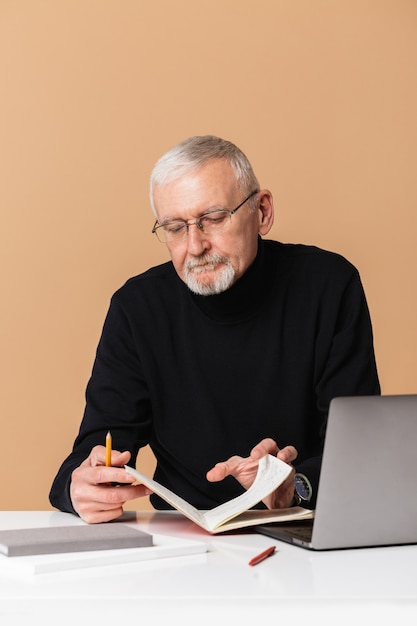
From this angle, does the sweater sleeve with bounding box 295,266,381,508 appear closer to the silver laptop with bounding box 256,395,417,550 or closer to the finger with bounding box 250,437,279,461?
the finger with bounding box 250,437,279,461

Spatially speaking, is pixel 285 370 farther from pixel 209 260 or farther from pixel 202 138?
pixel 202 138

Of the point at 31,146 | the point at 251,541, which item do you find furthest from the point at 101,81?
the point at 251,541

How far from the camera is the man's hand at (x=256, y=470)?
146cm

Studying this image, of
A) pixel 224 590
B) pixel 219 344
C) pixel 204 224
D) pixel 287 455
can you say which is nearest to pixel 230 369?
pixel 219 344

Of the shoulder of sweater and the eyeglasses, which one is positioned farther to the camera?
the shoulder of sweater

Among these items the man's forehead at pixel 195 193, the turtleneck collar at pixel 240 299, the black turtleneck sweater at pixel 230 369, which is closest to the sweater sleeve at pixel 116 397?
the black turtleneck sweater at pixel 230 369

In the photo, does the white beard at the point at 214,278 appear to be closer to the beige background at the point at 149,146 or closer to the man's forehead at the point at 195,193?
the man's forehead at the point at 195,193

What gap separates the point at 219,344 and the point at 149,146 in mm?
1514

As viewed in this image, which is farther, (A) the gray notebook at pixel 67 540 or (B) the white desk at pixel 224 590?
(A) the gray notebook at pixel 67 540

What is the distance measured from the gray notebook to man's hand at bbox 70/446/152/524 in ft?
0.72

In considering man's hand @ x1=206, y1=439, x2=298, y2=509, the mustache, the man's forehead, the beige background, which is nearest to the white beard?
the mustache

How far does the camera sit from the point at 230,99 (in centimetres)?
341

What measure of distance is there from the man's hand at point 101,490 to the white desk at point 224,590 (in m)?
0.30

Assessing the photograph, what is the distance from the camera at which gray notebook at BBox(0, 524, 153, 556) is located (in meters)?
1.16
